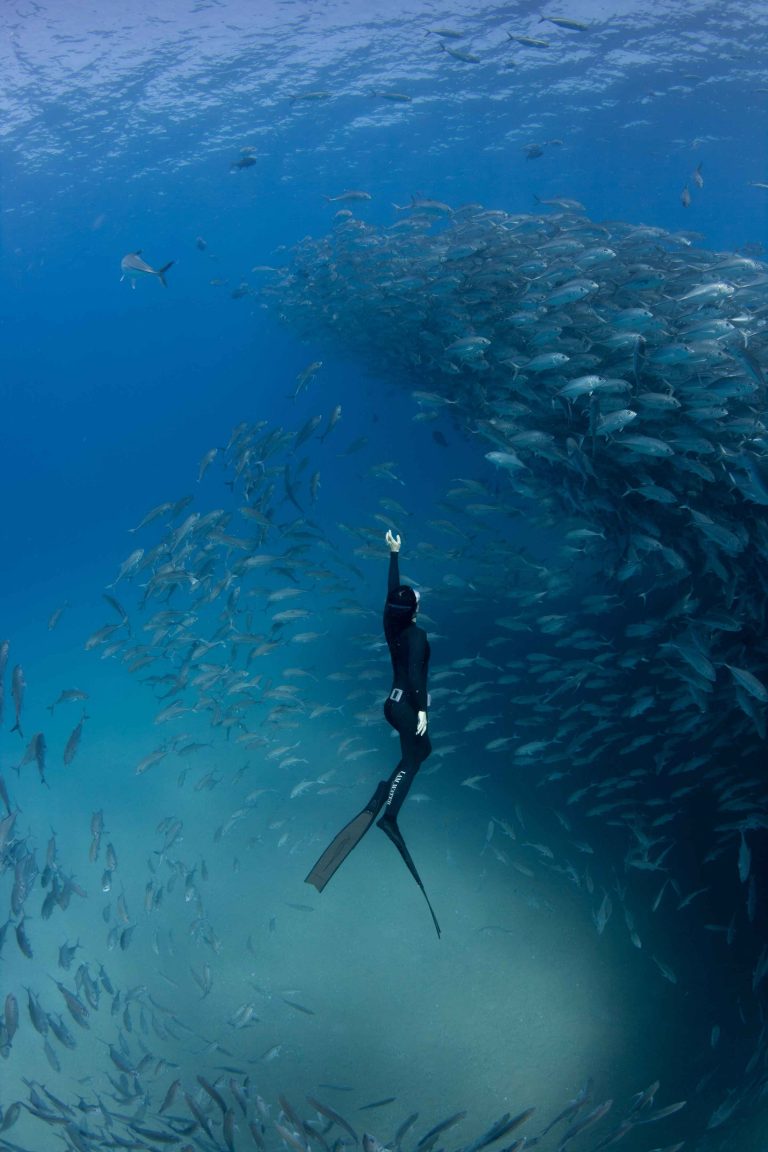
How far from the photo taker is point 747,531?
648 cm

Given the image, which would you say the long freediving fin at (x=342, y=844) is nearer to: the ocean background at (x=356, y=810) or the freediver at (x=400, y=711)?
the freediver at (x=400, y=711)

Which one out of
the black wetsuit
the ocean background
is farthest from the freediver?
the ocean background

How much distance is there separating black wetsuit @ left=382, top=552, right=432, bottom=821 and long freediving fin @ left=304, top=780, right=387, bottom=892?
10 cm

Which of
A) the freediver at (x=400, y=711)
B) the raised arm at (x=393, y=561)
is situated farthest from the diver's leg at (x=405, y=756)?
the raised arm at (x=393, y=561)

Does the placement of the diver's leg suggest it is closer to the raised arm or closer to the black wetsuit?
the black wetsuit

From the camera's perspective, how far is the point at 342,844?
4.99 metres

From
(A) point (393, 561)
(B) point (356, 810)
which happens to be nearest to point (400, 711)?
(A) point (393, 561)

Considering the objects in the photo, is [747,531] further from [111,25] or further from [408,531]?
[111,25]

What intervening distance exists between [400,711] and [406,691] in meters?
0.18

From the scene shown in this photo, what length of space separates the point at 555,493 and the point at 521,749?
3.78 metres

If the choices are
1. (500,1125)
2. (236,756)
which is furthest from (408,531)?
(500,1125)

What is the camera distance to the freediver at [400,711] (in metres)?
4.96

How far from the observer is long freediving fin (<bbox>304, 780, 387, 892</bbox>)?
486cm

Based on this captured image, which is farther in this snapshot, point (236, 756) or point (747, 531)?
point (236, 756)
